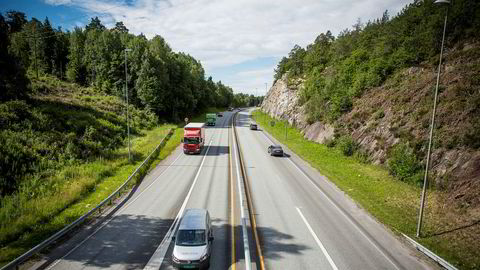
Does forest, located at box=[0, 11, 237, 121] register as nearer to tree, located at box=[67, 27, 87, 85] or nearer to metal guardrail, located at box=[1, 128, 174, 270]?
tree, located at box=[67, 27, 87, 85]

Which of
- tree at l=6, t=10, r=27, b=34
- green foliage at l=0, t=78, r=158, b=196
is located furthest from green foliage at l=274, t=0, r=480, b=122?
tree at l=6, t=10, r=27, b=34

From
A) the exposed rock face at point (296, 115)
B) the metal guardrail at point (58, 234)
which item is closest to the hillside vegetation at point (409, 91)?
the exposed rock face at point (296, 115)

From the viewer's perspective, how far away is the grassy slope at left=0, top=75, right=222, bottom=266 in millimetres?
16125

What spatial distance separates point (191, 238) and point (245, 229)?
13.6 ft

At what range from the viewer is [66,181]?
24344mm

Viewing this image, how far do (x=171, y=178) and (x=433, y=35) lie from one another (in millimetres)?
36452

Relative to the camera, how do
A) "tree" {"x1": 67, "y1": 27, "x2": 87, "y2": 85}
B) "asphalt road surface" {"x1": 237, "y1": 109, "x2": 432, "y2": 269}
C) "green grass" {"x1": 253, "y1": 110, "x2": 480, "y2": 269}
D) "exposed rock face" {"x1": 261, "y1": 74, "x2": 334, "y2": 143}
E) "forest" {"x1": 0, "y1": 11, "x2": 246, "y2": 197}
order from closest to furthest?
"asphalt road surface" {"x1": 237, "y1": 109, "x2": 432, "y2": 269}, "green grass" {"x1": 253, "y1": 110, "x2": 480, "y2": 269}, "forest" {"x1": 0, "y1": 11, "x2": 246, "y2": 197}, "exposed rock face" {"x1": 261, "y1": 74, "x2": 334, "y2": 143}, "tree" {"x1": 67, "y1": 27, "x2": 87, "y2": 85}

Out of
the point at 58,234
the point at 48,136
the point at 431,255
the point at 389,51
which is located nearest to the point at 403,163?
the point at 431,255

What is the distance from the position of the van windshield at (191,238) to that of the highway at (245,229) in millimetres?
1237

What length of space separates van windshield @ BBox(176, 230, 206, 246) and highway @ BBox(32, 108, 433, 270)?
124 centimetres

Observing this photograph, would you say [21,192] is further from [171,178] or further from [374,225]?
[374,225]

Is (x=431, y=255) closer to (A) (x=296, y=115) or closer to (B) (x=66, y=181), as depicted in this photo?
(B) (x=66, y=181)

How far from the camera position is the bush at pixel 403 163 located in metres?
25.0

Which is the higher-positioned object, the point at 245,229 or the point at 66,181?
the point at 66,181
